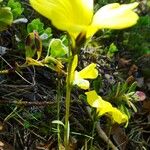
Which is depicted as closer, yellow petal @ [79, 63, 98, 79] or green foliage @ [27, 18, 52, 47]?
yellow petal @ [79, 63, 98, 79]

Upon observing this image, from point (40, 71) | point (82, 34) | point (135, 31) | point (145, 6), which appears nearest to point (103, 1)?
point (135, 31)

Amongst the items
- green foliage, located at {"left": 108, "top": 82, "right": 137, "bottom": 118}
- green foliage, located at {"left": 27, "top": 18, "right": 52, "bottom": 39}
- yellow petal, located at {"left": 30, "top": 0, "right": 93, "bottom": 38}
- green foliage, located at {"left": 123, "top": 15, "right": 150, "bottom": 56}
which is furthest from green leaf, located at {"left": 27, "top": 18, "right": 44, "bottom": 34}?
green foliage, located at {"left": 123, "top": 15, "right": 150, "bottom": 56}

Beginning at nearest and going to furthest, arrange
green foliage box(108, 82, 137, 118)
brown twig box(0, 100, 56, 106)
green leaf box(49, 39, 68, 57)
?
green leaf box(49, 39, 68, 57), brown twig box(0, 100, 56, 106), green foliage box(108, 82, 137, 118)

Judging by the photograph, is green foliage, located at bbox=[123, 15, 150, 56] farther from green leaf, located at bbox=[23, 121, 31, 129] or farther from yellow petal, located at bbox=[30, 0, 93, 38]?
yellow petal, located at bbox=[30, 0, 93, 38]

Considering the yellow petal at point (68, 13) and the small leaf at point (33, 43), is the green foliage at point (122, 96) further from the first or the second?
the yellow petal at point (68, 13)

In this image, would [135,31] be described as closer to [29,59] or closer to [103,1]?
[103,1]

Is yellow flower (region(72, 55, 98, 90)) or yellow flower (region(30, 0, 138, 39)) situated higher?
yellow flower (region(30, 0, 138, 39))

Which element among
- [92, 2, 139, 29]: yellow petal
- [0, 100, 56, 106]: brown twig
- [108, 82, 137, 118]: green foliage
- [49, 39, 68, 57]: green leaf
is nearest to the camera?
[92, 2, 139, 29]: yellow petal

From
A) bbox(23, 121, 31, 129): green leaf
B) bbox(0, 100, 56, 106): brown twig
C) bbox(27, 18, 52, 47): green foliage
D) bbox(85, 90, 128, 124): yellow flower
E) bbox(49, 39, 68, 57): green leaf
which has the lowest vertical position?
bbox(23, 121, 31, 129): green leaf
